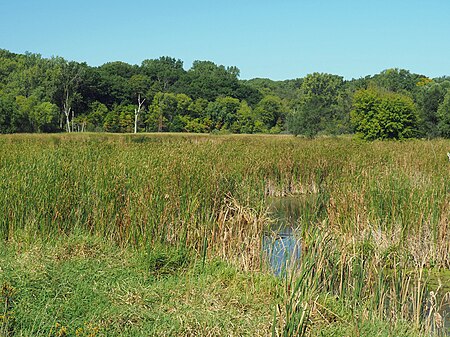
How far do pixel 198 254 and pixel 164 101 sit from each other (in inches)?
2252

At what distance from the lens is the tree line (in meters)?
38.2

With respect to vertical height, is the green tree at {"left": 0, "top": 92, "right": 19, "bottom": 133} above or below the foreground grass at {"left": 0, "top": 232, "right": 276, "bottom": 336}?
above

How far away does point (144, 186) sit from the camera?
23.9ft

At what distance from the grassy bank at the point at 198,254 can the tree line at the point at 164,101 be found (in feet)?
91.5

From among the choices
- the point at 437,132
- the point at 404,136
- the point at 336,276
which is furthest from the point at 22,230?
the point at 437,132

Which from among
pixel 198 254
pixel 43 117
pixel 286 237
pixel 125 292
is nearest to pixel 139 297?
pixel 125 292

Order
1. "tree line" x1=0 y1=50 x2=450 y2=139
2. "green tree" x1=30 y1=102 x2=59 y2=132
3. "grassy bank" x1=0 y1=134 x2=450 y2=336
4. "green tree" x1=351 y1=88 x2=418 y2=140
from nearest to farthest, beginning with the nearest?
"grassy bank" x1=0 y1=134 x2=450 y2=336
"green tree" x1=351 y1=88 x2=418 y2=140
"tree line" x1=0 y1=50 x2=450 y2=139
"green tree" x1=30 y1=102 x2=59 y2=132

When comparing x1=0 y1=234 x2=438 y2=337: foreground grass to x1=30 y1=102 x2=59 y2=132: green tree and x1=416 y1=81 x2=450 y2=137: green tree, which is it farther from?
x1=30 y1=102 x2=59 y2=132: green tree

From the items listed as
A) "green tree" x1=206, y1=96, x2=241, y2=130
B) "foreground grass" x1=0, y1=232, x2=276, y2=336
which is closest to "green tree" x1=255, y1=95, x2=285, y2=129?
"green tree" x1=206, y1=96, x2=241, y2=130

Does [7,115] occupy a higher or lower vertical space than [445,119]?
lower

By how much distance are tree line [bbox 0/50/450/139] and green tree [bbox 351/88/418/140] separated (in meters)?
6.49

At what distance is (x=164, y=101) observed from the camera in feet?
205

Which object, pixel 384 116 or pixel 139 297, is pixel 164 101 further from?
pixel 139 297

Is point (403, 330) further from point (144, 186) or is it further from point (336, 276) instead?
point (144, 186)
